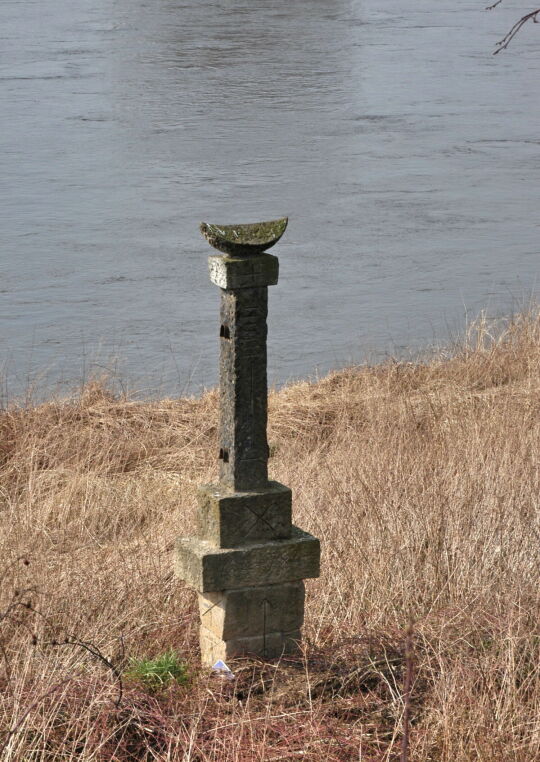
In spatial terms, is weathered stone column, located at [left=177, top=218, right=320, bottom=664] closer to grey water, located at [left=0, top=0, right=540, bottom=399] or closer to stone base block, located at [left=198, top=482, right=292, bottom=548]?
stone base block, located at [left=198, top=482, right=292, bottom=548]

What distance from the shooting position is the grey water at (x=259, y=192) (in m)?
11.8

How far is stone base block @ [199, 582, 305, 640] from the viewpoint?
3.85 metres

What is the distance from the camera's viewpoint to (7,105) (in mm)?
21438

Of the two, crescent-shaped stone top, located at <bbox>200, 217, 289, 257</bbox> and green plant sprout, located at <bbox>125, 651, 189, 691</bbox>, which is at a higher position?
crescent-shaped stone top, located at <bbox>200, 217, 289, 257</bbox>

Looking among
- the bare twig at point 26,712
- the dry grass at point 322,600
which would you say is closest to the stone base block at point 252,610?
the dry grass at point 322,600

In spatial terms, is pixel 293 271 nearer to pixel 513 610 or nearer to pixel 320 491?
pixel 320 491

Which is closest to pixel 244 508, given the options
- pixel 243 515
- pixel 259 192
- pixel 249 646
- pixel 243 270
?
pixel 243 515

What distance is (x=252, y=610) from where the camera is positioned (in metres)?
3.89

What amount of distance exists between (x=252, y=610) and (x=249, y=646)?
14 cm

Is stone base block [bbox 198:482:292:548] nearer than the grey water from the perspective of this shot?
Yes

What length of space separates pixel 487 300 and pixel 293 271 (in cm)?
221

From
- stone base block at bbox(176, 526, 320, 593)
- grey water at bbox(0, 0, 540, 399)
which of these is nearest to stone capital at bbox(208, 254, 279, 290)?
stone base block at bbox(176, 526, 320, 593)

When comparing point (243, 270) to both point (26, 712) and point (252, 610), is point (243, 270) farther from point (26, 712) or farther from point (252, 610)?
point (26, 712)

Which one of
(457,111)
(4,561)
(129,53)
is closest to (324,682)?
(4,561)
